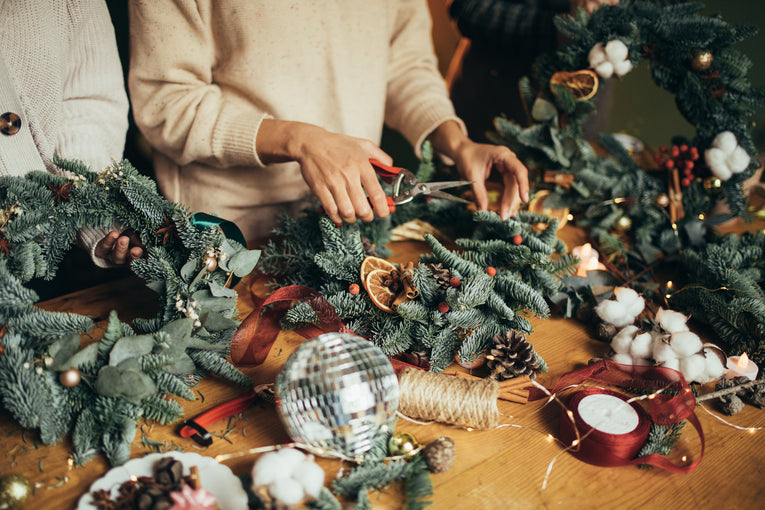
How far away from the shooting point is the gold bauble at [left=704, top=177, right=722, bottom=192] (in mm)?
1135

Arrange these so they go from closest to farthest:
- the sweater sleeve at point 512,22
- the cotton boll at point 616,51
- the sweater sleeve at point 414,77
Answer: the cotton boll at point 616,51
the sweater sleeve at point 414,77
the sweater sleeve at point 512,22

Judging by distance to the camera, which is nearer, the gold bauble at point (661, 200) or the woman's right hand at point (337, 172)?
the woman's right hand at point (337, 172)

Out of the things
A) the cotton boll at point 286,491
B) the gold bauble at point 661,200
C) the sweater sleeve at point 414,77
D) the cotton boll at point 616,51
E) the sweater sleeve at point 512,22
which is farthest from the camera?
the sweater sleeve at point 512,22

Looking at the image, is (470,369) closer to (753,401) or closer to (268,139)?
(753,401)

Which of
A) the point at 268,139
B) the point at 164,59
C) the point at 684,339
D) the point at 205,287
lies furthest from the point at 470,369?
the point at 164,59

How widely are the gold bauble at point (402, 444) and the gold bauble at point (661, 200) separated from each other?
918 millimetres

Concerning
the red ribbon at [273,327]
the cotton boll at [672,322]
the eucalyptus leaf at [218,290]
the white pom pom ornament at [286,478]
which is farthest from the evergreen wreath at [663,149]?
the white pom pom ornament at [286,478]

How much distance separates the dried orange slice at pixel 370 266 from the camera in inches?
31.5

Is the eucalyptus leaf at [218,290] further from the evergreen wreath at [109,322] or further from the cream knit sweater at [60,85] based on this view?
the cream knit sweater at [60,85]

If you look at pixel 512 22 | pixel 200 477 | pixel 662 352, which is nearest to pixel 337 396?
pixel 200 477

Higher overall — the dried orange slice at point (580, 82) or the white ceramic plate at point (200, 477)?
the dried orange slice at point (580, 82)

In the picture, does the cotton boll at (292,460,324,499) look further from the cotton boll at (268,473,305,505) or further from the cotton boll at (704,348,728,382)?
the cotton boll at (704,348,728,382)

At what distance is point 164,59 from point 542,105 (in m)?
0.84

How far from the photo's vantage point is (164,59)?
93cm
